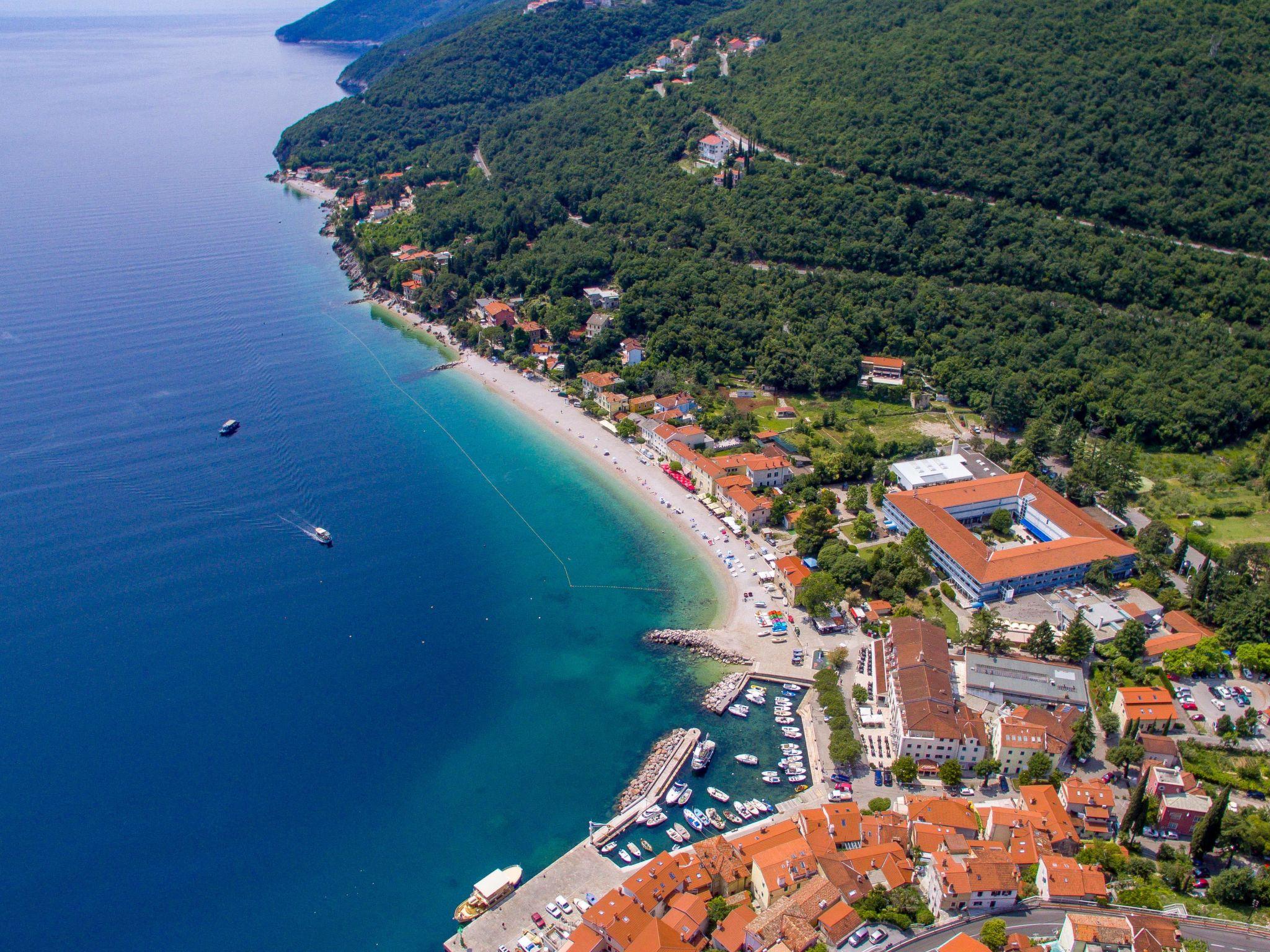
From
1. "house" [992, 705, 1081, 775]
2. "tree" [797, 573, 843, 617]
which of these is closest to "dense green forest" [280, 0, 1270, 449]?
"tree" [797, 573, 843, 617]

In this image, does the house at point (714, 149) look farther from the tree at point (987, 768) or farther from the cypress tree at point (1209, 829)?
the cypress tree at point (1209, 829)

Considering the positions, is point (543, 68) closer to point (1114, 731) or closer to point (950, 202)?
point (950, 202)

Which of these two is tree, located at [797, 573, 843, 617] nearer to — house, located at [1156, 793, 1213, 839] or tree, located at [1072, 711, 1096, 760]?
tree, located at [1072, 711, 1096, 760]

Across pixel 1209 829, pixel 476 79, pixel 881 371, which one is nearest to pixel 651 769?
pixel 1209 829

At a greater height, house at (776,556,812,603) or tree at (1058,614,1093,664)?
house at (776,556,812,603)

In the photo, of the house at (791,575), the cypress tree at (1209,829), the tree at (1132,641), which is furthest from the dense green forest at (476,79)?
the cypress tree at (1209,829)

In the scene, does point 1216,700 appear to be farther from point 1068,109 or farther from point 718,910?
point 1068,109
